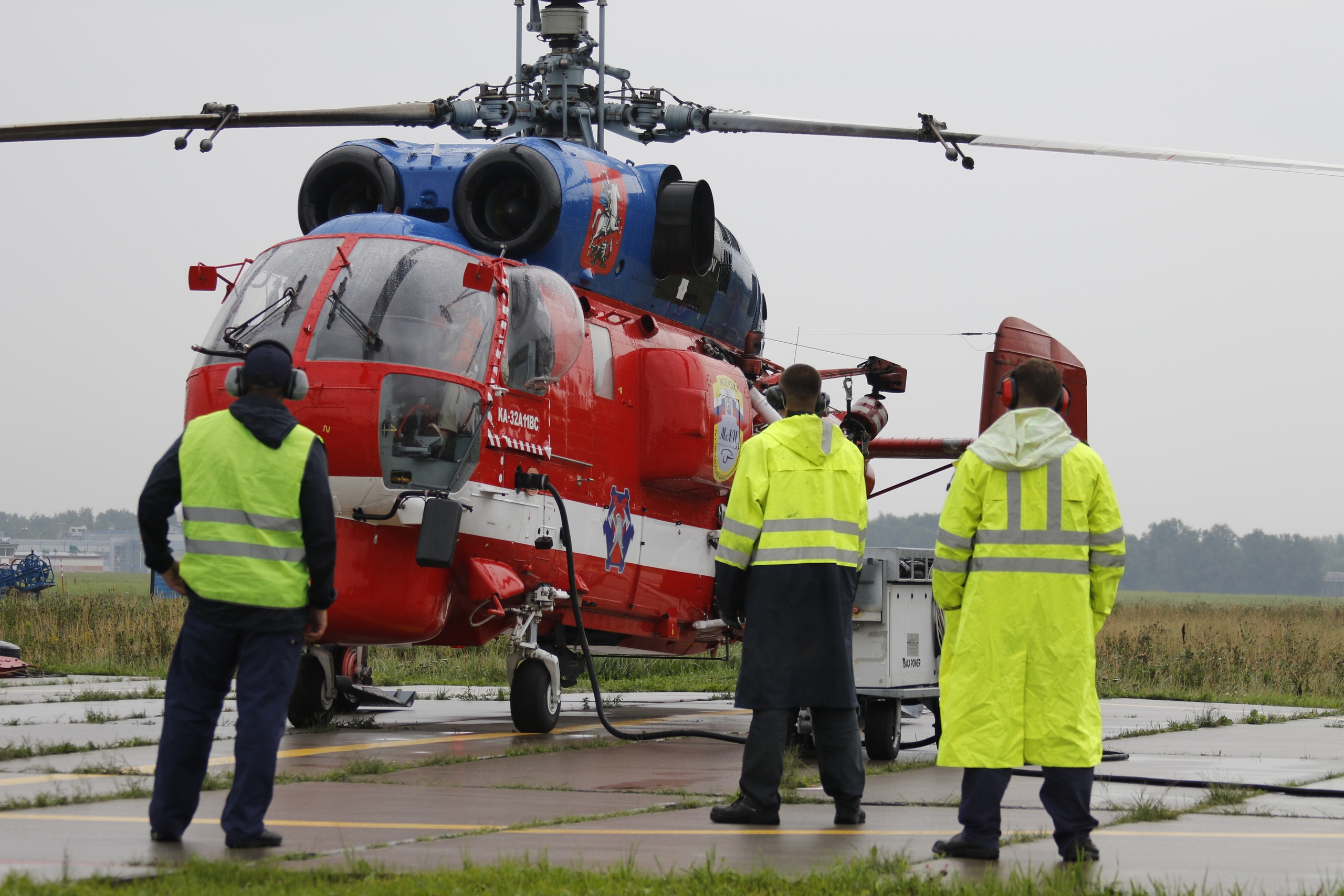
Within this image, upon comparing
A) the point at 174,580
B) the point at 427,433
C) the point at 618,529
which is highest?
the point at 427,433

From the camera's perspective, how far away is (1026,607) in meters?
6.25

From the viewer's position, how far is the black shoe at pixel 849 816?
22.9ft

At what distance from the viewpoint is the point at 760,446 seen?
746cm

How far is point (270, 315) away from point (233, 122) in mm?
2689

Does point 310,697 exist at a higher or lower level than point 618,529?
lower

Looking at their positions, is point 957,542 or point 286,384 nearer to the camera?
point 957,542

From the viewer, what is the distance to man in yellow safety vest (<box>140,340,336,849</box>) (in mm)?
6340

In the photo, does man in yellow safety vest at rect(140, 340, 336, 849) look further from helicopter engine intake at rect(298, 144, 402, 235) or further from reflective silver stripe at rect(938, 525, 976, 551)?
helicopter engine intake at rect(298, 144, 402, 235)

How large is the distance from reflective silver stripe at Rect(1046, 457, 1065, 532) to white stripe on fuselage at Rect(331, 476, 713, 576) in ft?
16.7

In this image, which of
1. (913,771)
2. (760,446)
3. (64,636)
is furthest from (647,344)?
(64,636)

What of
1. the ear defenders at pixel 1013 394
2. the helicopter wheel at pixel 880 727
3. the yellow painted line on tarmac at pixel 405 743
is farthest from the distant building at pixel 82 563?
the ear defenders at pixel 1013 394

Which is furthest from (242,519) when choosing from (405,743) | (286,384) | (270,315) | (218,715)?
(405,743)

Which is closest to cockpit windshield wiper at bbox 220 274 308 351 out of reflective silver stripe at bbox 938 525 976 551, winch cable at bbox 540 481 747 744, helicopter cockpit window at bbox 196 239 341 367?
helicopter cockpit window at bbox 196 239 341 367

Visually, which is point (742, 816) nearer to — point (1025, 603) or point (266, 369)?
point (1025, 603)
